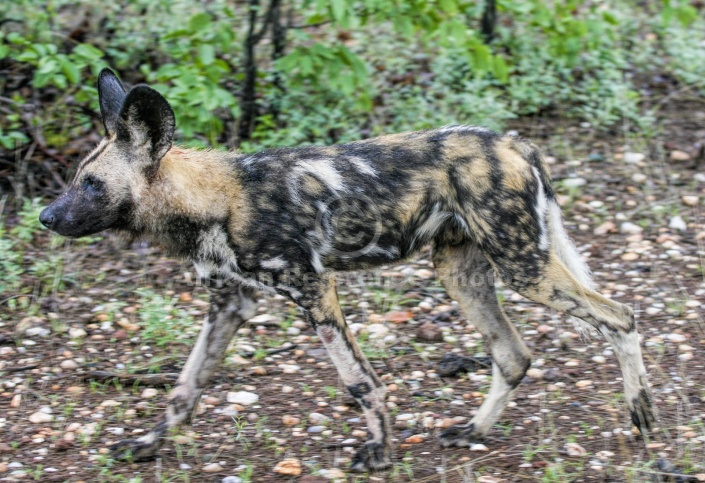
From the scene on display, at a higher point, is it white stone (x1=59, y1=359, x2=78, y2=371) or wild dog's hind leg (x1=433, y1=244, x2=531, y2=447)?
wild dog's hind leg (x1=433, y1=244, x2=531, y2=447)

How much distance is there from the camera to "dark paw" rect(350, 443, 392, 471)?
12.1 feet

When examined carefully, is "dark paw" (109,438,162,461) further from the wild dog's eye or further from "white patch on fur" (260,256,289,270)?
the wild dog's eye

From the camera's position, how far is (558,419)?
402 centimetres

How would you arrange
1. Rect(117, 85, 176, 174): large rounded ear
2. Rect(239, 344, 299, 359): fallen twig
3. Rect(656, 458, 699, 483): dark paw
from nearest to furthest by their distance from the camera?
Rect(656, 458, 699, 483): dark paw < Rect(117, 85, 176, 174): large rounded ear < Rect(239, 344, 299, 359): fallen twig

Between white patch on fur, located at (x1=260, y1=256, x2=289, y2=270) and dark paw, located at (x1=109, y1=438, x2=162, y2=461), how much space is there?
2.75ft

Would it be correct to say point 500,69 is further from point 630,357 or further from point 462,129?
point 630,357

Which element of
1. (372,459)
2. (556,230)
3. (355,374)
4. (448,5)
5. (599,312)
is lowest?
(372,459)

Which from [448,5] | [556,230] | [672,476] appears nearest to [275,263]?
[556,230]

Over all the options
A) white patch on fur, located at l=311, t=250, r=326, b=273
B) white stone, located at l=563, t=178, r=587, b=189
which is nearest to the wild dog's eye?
white patch on fur, located at l=311, t=250, r=326, b=273

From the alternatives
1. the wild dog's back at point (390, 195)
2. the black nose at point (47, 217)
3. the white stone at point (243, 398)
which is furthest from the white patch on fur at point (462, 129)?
the black nose at point (47, 217)

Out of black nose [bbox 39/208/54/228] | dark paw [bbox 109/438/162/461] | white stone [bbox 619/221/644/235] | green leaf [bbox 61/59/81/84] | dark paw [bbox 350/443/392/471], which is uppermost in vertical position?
green leaf [bbox 61/59/81/84]

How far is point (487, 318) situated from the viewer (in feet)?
13.4

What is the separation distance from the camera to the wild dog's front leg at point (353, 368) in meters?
3.72

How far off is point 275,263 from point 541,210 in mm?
1099
